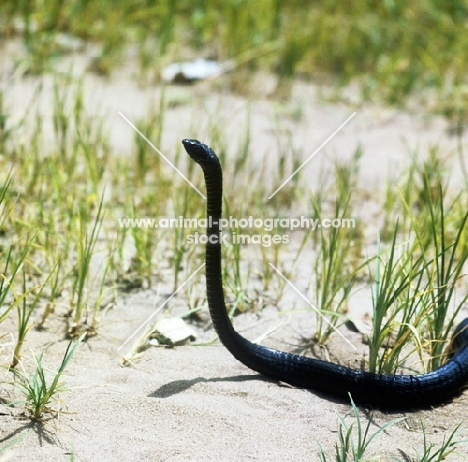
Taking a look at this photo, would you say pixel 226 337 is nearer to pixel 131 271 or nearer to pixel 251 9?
pixel 131 271

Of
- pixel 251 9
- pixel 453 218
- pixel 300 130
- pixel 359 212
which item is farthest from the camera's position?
pixel 251 9

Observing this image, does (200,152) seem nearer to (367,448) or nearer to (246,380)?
(246,380)

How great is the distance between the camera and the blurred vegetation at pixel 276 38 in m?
5.92

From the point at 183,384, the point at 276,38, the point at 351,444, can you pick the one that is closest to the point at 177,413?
the point at 183,384

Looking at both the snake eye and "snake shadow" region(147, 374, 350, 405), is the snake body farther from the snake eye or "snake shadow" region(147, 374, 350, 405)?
the snake eye

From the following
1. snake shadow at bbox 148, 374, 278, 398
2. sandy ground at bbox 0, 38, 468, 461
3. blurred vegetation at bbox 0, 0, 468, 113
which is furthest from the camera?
blurred vegetation at bbox 0, 0, 468, 113

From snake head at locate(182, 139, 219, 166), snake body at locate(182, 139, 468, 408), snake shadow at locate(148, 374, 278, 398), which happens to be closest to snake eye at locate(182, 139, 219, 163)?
snake head at locate(182, 139, 219, 166)

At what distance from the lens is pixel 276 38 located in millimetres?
6434

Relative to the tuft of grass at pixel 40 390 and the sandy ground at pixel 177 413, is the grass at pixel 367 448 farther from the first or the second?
the tuft of grass at pixel 40 390

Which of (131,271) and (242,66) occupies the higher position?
(242,66)

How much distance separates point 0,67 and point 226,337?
12.2ft

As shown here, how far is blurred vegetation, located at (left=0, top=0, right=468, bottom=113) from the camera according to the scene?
19.4ft

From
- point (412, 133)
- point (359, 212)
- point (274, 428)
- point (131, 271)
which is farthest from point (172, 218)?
point (412, 133)

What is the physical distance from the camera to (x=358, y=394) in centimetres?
263
